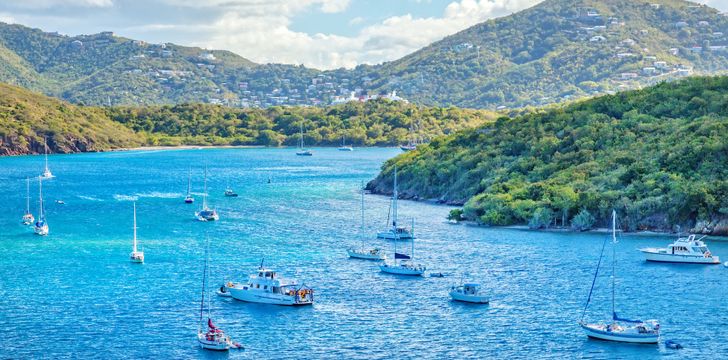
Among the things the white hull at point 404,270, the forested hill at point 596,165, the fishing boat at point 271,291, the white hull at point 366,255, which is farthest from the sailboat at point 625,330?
the forested hill at point 596,165

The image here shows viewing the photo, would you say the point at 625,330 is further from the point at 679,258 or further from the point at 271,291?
the point at 679,258

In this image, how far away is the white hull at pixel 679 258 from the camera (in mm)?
81188

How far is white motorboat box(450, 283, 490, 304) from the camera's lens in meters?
69.1

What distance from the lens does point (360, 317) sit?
65.6 metres

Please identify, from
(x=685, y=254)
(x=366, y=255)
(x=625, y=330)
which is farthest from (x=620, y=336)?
(x=366, y=255)

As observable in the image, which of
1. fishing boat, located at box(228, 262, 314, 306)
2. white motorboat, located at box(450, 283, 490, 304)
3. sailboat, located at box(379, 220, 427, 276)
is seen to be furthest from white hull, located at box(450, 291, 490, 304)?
fishing boat, located at box(228, 262, 314, 306)

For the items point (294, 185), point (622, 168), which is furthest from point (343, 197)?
point (622, 168)

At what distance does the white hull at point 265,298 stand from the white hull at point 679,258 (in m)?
29.6

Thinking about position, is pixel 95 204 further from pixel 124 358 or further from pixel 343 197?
pixel 124 358

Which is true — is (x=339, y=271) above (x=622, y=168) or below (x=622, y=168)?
below

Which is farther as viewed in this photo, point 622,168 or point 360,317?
point 622,168

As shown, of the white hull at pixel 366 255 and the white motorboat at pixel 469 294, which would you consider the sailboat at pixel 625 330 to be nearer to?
the white motorboat at pixel 469 294

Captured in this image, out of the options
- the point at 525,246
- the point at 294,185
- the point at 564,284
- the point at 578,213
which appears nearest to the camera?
the point at 564,284

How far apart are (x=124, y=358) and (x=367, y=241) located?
42022 mm
